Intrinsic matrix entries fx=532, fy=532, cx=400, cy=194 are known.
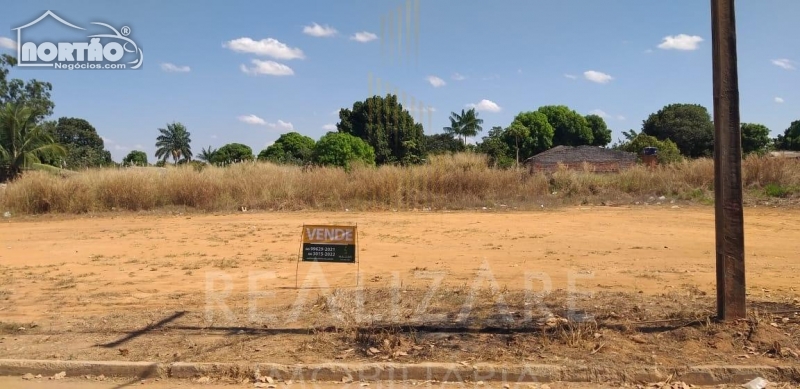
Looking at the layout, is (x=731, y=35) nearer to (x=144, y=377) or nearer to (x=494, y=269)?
(x=494, y=269)

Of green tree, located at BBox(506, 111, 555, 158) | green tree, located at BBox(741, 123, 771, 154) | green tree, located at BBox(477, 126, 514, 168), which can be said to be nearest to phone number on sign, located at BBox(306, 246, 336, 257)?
green tree, located at BBox(477, 126, 514, 168)

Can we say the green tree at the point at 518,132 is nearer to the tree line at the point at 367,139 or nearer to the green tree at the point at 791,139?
the tree line at the point at 367,139

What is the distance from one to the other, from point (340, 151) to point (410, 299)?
31341mm

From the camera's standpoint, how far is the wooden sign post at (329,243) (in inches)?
231

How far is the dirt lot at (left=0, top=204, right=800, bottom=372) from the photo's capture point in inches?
177

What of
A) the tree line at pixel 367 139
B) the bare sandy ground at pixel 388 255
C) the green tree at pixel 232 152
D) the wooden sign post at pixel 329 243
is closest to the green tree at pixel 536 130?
the tree line at pixel 367 139

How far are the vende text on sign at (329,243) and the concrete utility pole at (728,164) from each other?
141 inches

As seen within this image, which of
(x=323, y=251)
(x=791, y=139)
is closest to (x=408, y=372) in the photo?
(x=323, y=251)

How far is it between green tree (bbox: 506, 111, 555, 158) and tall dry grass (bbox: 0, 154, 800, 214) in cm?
3350

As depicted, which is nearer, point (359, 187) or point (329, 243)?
point (329, 243)

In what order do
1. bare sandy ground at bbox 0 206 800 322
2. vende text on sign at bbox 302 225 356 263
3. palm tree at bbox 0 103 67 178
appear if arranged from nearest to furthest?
vende text on sign at bbox 302 225 356 263
bare sandy ground at bbox 0 206 800 322
palm tree at bbox 0 103 67 178

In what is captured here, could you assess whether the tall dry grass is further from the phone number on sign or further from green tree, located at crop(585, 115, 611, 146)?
green tree, located at crop(585, 115, 611, 146)

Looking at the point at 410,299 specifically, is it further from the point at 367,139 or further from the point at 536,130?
the point at 536,130

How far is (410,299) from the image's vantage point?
601 cm
